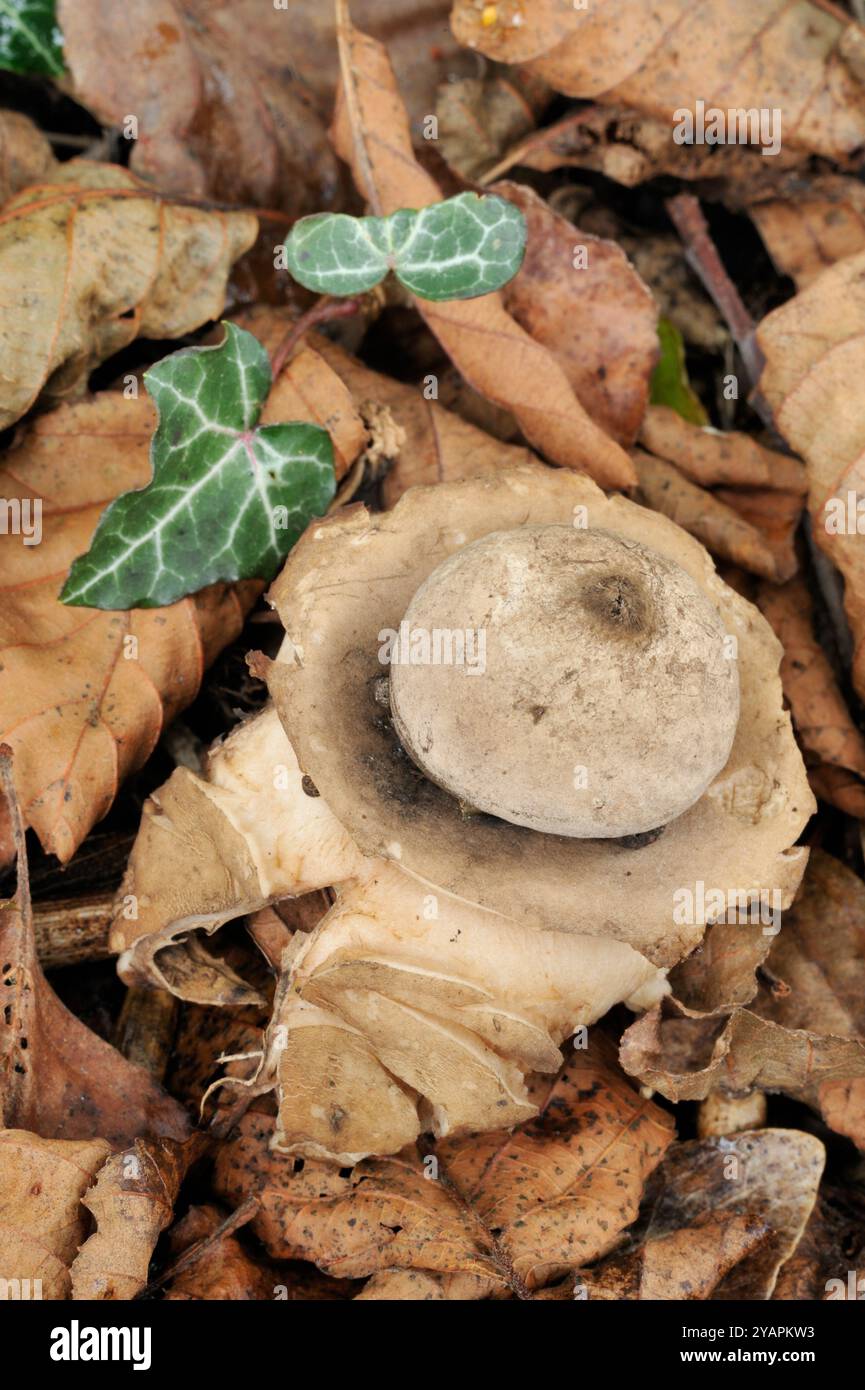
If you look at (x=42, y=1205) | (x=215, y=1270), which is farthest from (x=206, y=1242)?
(x=42, y=1205)

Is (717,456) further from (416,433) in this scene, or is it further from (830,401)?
(416,433)

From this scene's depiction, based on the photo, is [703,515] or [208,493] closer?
[208,493]

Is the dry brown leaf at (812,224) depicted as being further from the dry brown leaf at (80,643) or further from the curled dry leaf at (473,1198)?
the curled dry leaf at (473,1198)

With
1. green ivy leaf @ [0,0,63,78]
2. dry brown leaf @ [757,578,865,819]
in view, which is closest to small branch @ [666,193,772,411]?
dry brown leaf @ [757,578,865,819]

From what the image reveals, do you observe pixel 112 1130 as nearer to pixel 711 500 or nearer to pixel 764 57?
pixel 711 500

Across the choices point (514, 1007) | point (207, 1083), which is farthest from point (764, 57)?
point (207, 1083)
